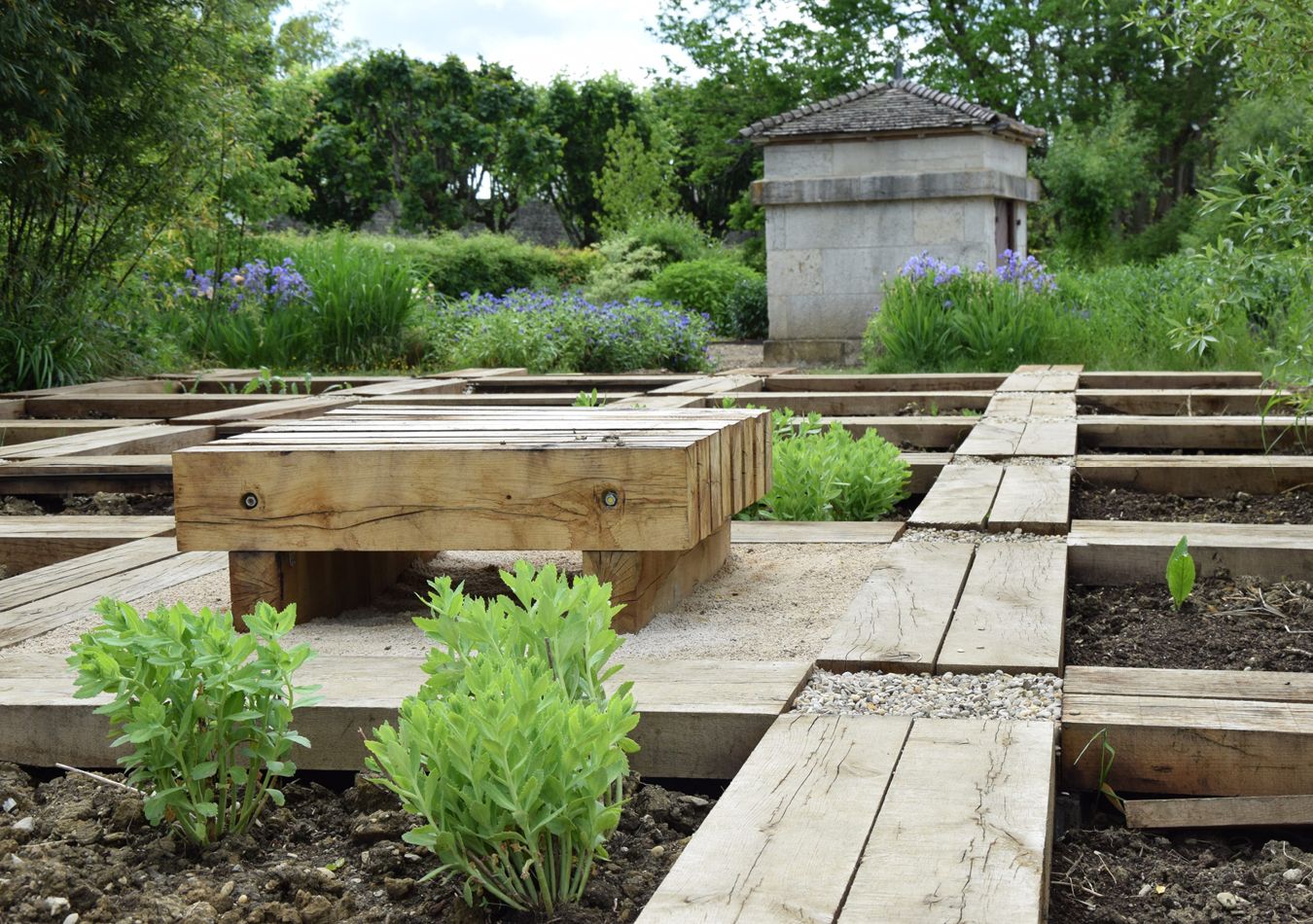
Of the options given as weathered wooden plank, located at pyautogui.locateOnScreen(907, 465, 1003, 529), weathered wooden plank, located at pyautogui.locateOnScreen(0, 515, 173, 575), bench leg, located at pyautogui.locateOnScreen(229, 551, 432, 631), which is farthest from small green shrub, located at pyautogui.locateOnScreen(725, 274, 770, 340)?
bench leg, located at pyautogui.locateOnScreen(229, 551, 432, 631)

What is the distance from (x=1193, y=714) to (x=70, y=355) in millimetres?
7313

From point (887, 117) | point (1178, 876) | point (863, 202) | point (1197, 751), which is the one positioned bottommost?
point (1178, 876)

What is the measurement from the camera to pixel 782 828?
56.9 inches

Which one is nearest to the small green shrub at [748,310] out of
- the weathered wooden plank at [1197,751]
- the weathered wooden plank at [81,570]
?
the weathered wooden plank at [81,570]

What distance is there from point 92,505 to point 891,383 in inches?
167

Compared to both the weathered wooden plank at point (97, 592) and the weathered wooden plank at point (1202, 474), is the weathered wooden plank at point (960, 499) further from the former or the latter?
the weathered wooden plank at point (97, 592)

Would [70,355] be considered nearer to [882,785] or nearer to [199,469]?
[199,469]

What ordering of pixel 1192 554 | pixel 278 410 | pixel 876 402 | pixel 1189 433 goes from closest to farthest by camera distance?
pixel 1192 554, pixel 1189 433, pixel 278 410, pixel 876 402

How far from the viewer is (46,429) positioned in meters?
5.46

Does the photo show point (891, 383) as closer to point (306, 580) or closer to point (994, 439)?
point (994, 439)

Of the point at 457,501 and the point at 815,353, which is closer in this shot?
the point at 457,501

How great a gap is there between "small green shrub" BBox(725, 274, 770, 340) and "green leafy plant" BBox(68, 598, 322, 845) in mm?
14229

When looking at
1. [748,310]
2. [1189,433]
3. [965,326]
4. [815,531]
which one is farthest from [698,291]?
[815,531]

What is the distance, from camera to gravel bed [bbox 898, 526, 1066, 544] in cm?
299
